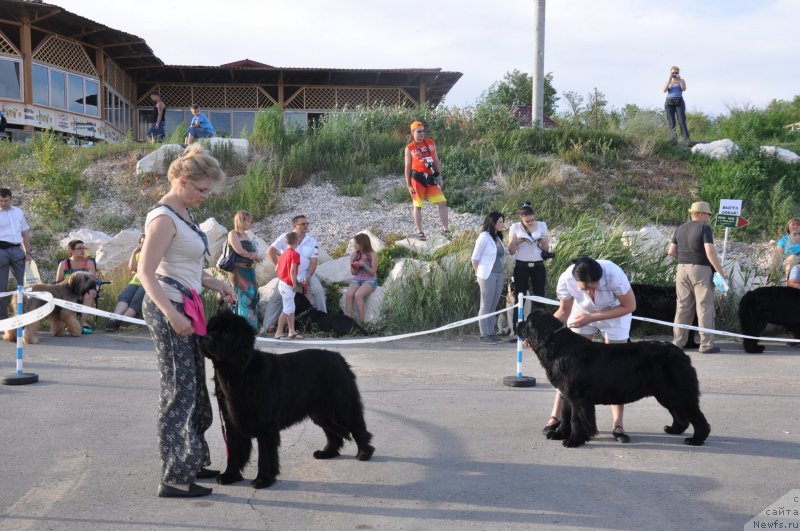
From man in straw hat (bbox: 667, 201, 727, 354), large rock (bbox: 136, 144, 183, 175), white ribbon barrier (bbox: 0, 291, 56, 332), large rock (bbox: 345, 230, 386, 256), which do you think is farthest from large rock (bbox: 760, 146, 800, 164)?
white ribbon barrier (bbox: 0, 291, 56, 332)

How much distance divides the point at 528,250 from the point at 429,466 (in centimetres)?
595

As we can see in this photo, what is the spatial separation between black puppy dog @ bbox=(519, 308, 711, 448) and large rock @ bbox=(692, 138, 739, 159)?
13985 millimetres

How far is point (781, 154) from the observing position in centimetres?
1823

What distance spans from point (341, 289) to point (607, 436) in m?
6.36

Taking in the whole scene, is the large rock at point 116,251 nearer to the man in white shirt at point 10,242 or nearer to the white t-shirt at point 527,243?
the man in white shirt at point 10,242

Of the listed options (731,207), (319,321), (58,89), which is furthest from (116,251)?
(58,89)

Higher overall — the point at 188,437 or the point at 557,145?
the point at 557,145

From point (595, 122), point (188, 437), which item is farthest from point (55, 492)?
point (595, 122)

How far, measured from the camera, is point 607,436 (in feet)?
19.7

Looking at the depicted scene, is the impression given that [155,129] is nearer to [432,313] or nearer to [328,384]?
[432,313]

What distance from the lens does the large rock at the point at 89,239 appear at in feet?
45.7

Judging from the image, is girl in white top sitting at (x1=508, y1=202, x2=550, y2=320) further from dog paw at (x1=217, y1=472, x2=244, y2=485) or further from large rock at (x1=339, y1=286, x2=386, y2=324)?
dog paw at (x1=217, y1=472, x2=244, y2=485)

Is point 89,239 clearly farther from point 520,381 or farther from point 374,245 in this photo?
point 520,381

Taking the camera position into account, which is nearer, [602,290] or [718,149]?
[602,290]
